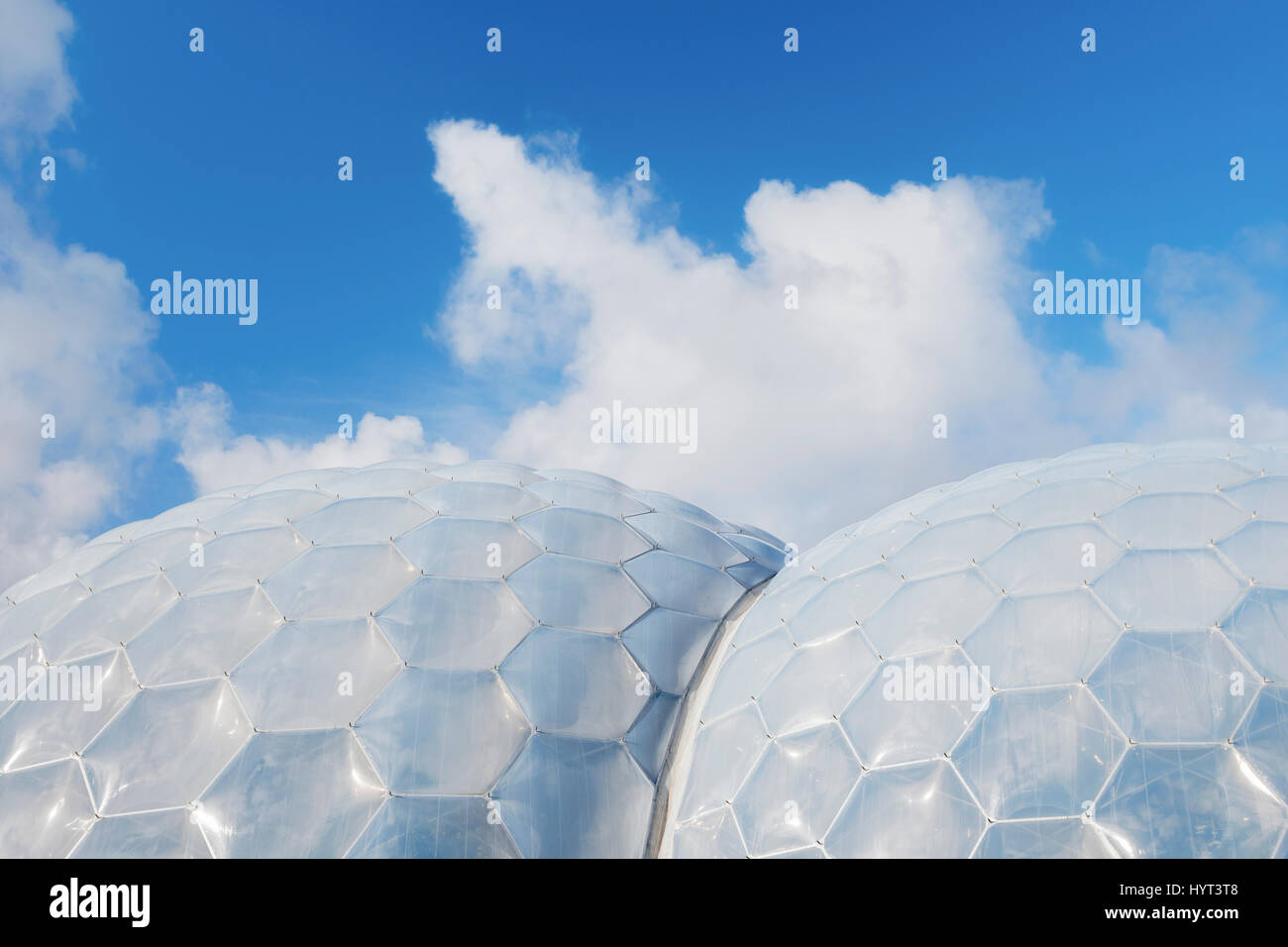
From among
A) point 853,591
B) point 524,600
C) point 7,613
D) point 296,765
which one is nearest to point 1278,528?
point 853,591

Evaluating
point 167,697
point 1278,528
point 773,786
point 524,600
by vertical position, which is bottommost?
point 773,786

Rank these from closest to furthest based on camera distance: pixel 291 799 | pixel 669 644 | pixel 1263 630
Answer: pixel 1263 630 → pixel 291 799 → pixel 669 644

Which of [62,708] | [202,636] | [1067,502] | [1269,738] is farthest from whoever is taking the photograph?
[1067,502]

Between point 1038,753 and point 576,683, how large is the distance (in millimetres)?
4023

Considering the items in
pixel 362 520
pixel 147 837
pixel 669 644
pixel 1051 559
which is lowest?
pixel 147 837

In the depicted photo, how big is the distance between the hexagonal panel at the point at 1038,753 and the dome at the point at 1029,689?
0.5 inches

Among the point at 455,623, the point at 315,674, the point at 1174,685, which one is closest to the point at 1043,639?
the point at 1174,685

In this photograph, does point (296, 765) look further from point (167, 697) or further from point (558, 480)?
point (558, 480)

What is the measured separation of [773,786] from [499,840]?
90.9 inches

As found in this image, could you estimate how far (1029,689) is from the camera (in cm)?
639

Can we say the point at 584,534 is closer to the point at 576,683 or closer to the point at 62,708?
the point at 576,683

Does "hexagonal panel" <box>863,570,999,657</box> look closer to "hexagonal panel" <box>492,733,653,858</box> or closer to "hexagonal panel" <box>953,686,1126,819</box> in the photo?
"hexagonal panel" <box>953,686,1126,819</box>


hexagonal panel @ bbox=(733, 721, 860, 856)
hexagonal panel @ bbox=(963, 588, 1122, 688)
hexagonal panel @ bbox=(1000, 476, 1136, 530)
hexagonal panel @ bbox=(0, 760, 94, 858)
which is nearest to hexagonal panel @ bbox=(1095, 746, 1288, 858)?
hexagonal panel @ bbox=(963, 588, 1122, 688)

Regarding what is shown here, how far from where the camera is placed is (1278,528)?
711cm
